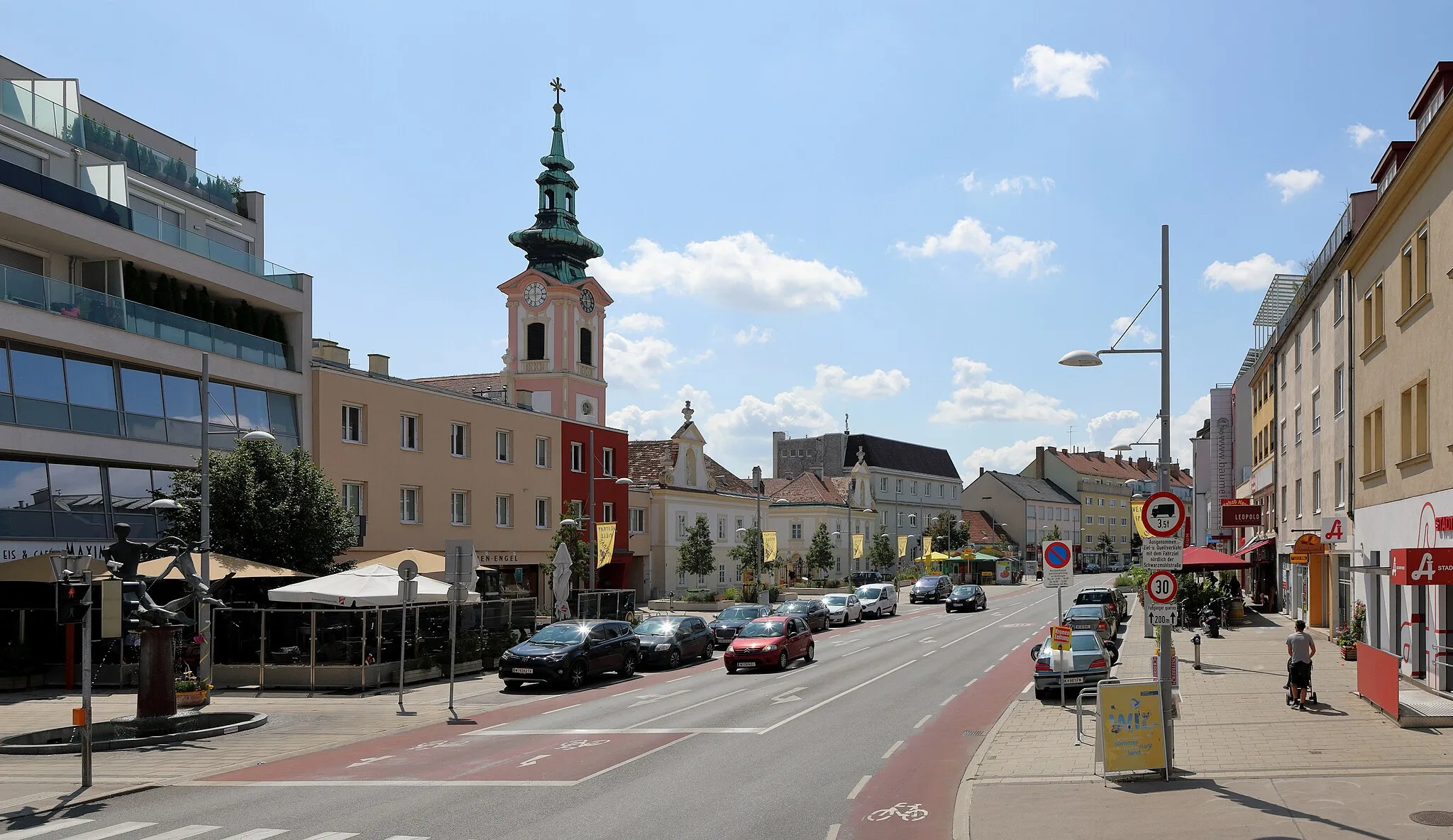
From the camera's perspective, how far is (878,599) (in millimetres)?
53875

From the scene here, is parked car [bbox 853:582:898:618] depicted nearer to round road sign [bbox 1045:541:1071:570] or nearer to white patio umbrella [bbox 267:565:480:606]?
white patio umbrella [bbox 267:565:480:606]

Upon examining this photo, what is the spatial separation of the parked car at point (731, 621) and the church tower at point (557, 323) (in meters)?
21.6

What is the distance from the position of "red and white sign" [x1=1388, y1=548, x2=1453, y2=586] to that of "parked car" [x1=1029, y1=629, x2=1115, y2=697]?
571cm

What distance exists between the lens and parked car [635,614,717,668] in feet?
103

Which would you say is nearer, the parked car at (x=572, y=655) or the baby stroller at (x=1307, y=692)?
the baby stroller at (x=1307, y=692)

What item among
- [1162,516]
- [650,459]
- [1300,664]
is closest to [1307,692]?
[1300,664]

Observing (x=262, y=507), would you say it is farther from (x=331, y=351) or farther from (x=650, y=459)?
(x=650, y=459)

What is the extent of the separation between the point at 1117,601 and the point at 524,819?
3924 centimetres

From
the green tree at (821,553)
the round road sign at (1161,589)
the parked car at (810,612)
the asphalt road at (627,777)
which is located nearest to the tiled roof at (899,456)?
the green tree at (821,553)

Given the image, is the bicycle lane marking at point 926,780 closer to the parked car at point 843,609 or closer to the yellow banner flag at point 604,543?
the yellow banner flag at point 604,543

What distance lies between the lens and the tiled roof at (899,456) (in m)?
112

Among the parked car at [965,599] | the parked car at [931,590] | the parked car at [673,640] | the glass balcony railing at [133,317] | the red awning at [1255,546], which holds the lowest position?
the parked car at [931,590]

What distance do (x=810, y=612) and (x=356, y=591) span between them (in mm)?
23114

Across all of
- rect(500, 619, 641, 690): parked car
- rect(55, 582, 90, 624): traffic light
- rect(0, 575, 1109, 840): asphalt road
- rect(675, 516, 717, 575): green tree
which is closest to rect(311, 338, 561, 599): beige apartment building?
rect(500, 619, 641, 690): parked car
